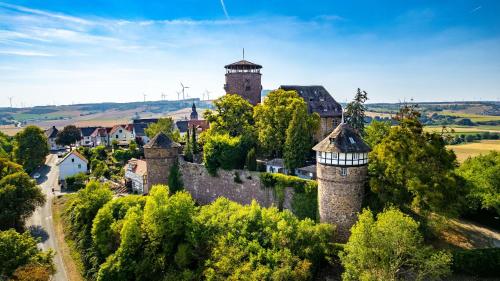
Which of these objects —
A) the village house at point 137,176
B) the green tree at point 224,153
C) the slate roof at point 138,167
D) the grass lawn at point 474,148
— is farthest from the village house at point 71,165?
the grass lawn at point 474,148

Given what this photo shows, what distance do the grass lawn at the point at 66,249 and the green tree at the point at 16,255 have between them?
17.0 feet

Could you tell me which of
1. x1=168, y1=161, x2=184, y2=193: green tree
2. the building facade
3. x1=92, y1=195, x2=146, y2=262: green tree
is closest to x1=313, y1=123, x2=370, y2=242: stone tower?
x1=92, y1=195, x2=146, y2=262: green tree

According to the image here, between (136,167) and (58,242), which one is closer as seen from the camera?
(58,242)

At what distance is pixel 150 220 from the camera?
2839 centimetres

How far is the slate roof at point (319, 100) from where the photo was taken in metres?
46.0

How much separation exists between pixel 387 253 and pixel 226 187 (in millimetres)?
18388

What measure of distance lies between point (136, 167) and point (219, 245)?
87.5ft

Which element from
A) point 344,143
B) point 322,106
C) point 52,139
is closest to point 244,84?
point 322,106

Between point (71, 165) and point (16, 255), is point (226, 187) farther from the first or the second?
point (71, 165)

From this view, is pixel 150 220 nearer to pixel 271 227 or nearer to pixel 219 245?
pixel 219 245

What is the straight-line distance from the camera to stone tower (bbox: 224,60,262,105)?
4878 cm

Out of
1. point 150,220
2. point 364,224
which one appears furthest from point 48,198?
point 364,224

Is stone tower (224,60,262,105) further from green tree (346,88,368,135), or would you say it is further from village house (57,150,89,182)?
village house (57,150,89,182)

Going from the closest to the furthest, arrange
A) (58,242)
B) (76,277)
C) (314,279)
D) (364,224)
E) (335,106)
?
(364,224), (314,279), (76,277), (58,242), (335,106)
